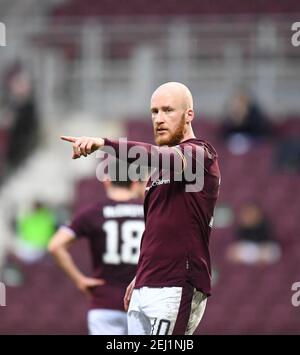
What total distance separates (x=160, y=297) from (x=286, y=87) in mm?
8705

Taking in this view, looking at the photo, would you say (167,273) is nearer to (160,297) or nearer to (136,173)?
(160,297)

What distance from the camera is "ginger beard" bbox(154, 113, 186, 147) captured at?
5.52 metres

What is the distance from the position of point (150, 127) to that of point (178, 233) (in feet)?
26.2

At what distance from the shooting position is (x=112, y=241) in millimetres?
7188

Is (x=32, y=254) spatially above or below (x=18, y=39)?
below

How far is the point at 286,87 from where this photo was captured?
1383cm

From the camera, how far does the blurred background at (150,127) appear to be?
467 inches

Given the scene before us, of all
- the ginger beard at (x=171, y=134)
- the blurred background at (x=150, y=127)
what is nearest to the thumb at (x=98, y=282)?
the ginger beard at (x=171, y=134)

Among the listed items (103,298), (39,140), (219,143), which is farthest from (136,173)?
(39,140)

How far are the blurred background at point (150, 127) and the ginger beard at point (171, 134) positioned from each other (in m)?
6.21

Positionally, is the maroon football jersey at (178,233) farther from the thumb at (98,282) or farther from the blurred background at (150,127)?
the blurred background at (150,127)

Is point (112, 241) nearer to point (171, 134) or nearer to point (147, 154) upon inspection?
point (171, 134)

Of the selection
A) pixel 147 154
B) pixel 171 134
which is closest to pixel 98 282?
pixel 171 134

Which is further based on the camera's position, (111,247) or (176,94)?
(111,247)
